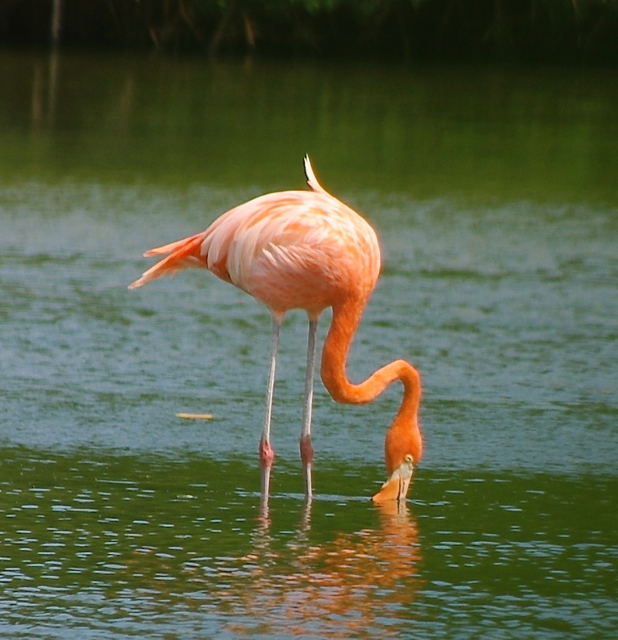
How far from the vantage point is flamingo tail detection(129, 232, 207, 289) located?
5.70 meters

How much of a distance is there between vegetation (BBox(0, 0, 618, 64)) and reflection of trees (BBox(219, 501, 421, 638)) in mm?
29404

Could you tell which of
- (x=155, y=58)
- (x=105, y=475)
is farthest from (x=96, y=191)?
(x=155, y=58)

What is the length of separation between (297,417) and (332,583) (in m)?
2.00

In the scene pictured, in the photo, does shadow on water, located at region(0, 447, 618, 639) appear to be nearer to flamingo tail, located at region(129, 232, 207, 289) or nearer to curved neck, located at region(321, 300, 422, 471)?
curved neck, located at region(321, 300, 422, 471)

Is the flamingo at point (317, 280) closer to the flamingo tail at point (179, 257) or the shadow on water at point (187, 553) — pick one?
the flamingo tail at point (179, 257)

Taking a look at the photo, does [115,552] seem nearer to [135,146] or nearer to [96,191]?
[96,191]

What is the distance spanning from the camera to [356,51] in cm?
3669

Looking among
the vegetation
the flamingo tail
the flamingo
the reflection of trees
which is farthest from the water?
the vegetation

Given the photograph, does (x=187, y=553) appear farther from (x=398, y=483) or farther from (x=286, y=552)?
(x=398, y=483)

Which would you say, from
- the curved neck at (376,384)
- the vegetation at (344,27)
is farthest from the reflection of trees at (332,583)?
the vegetation at (344,27)

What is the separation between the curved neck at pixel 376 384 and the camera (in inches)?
199

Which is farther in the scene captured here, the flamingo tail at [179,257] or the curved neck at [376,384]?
the flamingo tail at [179,257]

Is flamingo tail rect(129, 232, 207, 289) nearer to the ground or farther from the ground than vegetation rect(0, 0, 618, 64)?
nearer to the ground

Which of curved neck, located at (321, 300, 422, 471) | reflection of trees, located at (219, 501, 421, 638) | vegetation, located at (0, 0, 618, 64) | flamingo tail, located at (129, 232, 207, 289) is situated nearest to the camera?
reflection of trees, located at (219, 501, 421, 638)
